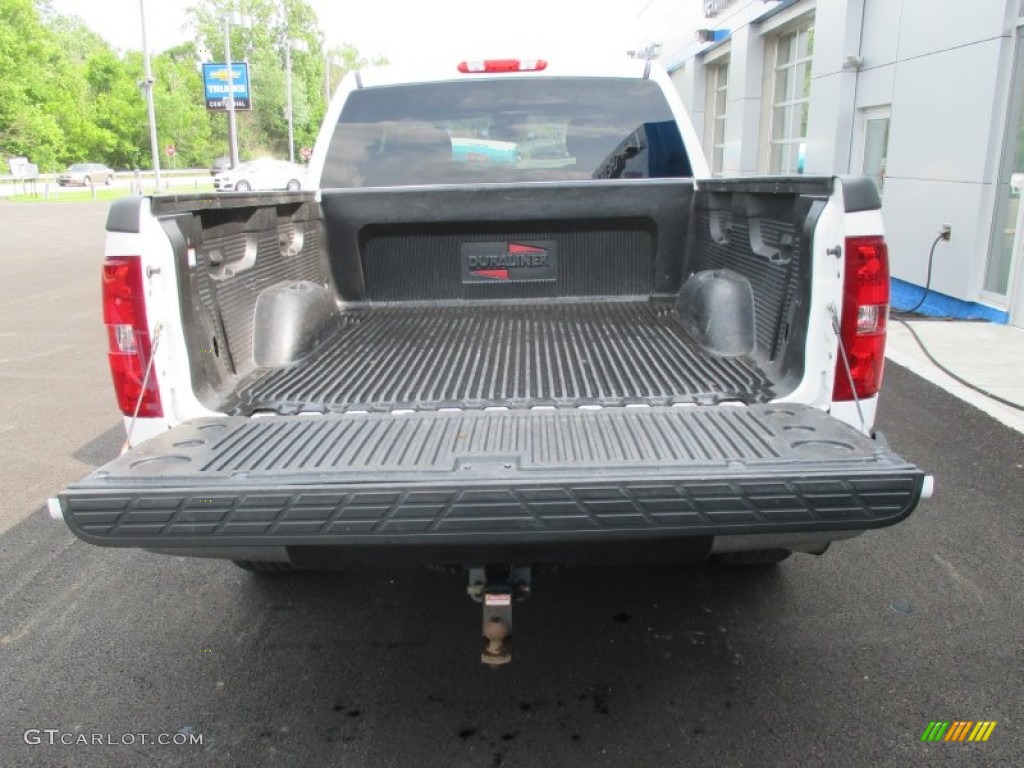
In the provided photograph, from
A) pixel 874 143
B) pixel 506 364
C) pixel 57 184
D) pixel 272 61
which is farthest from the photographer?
pixel 272 61

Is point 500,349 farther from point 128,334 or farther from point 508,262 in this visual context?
point 128,334

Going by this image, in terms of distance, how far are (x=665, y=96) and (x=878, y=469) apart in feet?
9.55

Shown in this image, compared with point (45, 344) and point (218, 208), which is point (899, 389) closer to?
point (218, 208)

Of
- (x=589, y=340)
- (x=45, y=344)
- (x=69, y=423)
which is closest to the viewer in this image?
(x=589, y=340)

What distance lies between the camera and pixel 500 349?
11.9 ft

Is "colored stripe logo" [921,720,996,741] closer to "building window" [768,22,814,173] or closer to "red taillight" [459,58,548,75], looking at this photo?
"red taillight" [459,58,548,75]

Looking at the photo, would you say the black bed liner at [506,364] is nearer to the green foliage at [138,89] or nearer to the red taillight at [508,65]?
the red taillight at [508,65]

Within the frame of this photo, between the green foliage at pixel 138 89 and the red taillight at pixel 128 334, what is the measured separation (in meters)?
39.4

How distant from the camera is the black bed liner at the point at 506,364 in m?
2.93

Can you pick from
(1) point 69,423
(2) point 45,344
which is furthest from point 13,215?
(1) point 69,423

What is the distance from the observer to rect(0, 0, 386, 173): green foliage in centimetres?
5125

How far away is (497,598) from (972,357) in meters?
6.39

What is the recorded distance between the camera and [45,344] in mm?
8438

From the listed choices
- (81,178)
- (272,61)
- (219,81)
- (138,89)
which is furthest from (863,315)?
(272,61)
